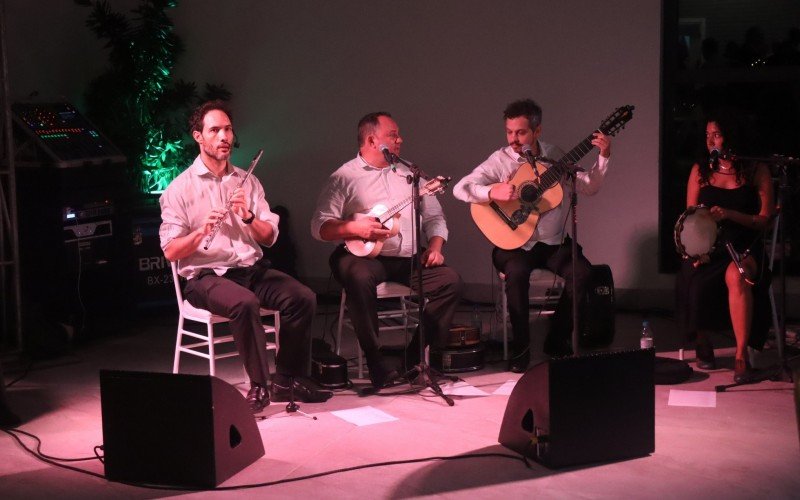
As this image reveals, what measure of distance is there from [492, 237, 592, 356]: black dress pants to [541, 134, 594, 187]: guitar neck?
1.31 ft

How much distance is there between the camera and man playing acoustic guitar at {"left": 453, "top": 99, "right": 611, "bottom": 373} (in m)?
5.37

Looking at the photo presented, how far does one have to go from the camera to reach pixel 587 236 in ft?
22.6

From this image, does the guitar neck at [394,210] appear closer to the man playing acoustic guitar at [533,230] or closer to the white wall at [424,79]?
the man playing acoustic guitar at [533,230]

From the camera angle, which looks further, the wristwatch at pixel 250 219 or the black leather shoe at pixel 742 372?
the black leather shoe at pixel 742 372

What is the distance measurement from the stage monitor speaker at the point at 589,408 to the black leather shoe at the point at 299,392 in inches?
49.5

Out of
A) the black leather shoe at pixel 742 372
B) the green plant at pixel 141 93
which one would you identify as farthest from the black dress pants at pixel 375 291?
the green plant at pixel 141 93

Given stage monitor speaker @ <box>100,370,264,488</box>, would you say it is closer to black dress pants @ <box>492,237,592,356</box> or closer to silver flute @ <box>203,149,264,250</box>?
silver flute @ <box>203,149,264,250</box>

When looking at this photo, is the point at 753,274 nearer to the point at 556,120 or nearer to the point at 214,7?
the point at 556,120

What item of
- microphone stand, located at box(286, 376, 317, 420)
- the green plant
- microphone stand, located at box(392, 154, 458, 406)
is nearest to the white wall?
the green plant

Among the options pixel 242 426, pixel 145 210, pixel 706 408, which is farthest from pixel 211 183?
pixel 706 408

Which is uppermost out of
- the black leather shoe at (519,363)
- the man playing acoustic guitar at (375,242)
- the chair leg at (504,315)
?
the man playing acoustic guitar at (375,242)

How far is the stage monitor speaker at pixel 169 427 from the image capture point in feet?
11.4

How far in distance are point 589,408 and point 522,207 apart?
189 centimetres

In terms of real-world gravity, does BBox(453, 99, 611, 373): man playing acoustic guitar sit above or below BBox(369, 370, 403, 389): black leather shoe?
above
